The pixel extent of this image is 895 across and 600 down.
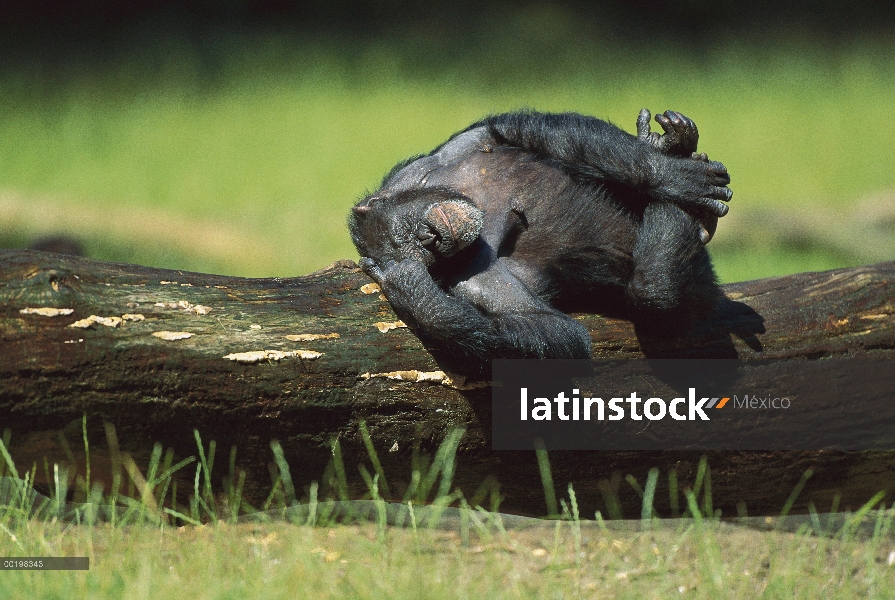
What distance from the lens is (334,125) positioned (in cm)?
638

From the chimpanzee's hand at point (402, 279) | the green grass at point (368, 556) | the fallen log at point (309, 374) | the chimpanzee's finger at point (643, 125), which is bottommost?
the green grass at point (368, 556)

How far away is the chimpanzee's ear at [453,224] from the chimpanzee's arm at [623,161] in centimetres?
39

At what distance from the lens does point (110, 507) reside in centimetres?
228

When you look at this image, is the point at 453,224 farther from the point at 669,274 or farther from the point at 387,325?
the point at 669,274

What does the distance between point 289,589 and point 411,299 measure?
30.3 inches

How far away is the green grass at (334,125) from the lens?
5.50 metres

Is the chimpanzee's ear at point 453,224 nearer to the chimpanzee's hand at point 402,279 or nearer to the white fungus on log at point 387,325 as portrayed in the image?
the chimpanzee's hand at point 402,279

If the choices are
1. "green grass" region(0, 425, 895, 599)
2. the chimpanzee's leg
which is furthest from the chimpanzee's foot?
"green grass" region(0, 425, 895, 599)

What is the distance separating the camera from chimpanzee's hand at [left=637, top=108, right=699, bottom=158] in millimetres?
2590

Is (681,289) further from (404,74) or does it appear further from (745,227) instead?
(404,74)

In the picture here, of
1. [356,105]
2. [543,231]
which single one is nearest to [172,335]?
[543,231]

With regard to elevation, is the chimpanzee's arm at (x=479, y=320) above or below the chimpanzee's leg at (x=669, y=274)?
below

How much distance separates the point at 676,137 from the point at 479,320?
839mm

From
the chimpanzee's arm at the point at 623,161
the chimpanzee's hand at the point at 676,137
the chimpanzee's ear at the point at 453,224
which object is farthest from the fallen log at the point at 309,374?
the chimpanzee's hand at the point at 676,137
